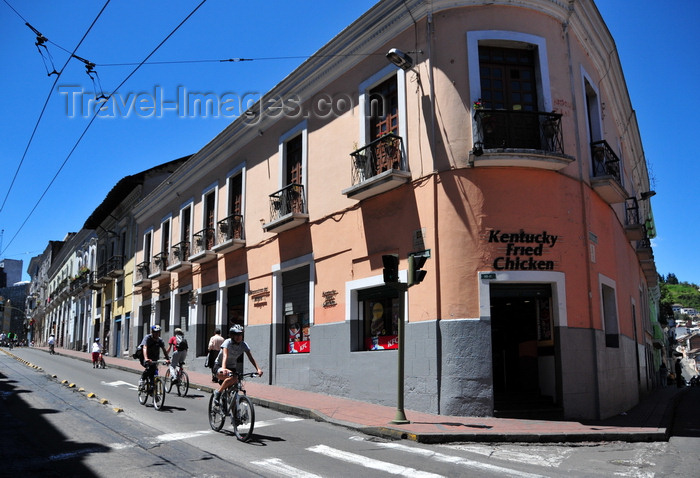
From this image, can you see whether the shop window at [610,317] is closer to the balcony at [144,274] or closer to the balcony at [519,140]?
the balcony at [519,140]

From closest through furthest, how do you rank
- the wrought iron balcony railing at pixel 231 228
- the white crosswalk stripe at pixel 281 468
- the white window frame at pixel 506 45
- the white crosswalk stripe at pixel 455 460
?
1. the white crosswalk stripe at pixel 281 468
2. the white crosswalk stripe at pixel 455 460
3. the white window frame at pixel 506 45
4. the wrought iron balcony railing at pixel 231 228

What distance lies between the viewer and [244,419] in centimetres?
852

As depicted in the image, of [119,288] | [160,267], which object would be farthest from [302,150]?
[119,288]

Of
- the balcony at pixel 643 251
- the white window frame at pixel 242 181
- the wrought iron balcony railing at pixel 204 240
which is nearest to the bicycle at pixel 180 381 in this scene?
the white window frame at pixel 242 181

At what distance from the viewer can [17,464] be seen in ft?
21.6

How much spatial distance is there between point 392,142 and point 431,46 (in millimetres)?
2247

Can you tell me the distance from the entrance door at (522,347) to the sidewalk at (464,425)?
1189 millimetres

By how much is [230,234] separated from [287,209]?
3.97 metres

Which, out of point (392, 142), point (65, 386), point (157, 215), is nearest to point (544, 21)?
point (392, 142)

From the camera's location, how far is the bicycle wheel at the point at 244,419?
27.3 feet

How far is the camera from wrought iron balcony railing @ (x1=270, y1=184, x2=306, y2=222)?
16172mm

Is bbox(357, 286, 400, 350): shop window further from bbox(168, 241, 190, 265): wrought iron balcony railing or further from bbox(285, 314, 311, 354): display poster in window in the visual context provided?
bbox(168, 241, 190, 265): wrought iron balcony railing

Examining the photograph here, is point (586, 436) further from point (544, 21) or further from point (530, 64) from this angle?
point (544, 21)

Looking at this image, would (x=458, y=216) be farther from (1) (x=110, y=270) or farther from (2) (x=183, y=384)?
(1) (x=110, y=270)
